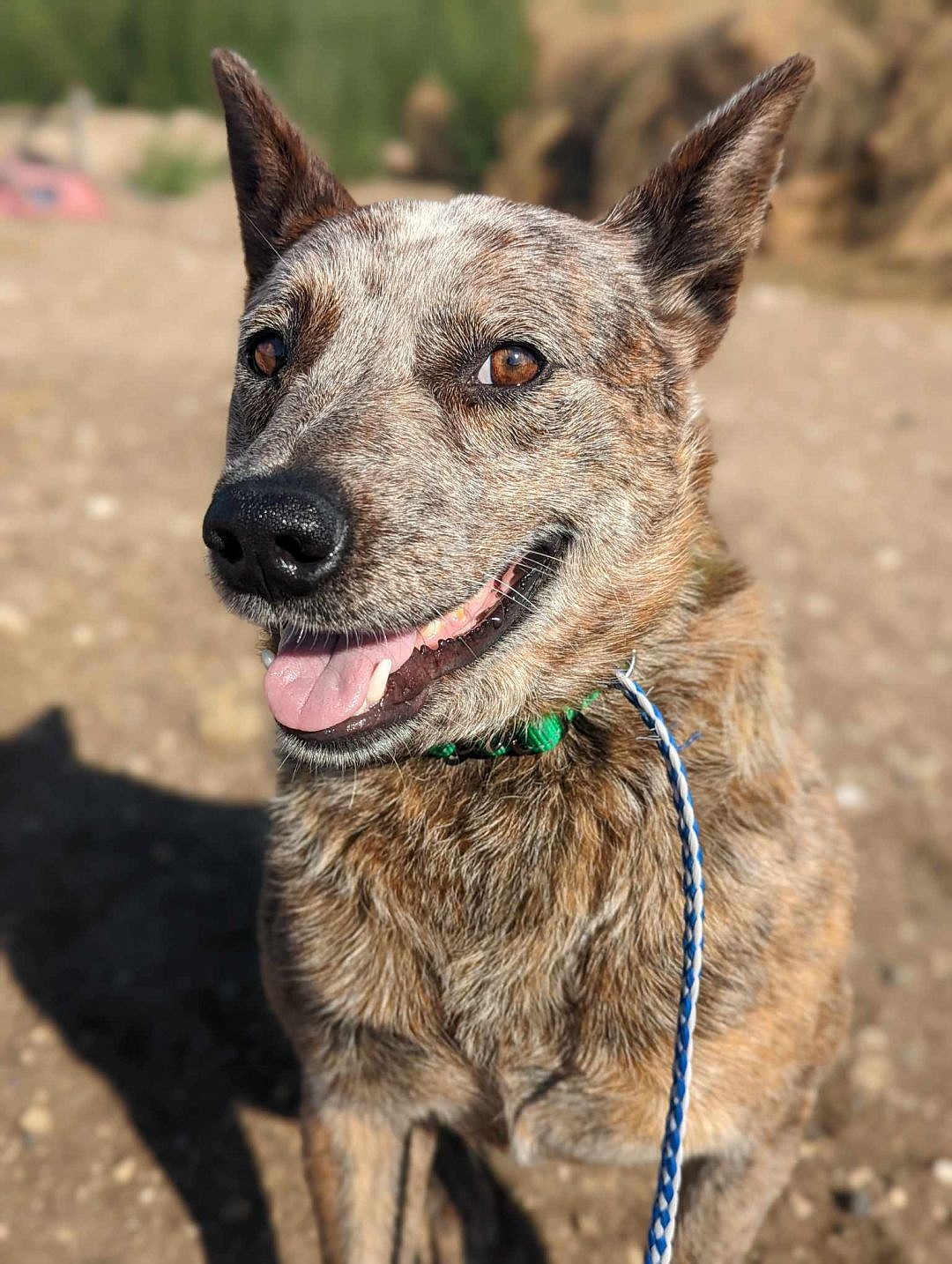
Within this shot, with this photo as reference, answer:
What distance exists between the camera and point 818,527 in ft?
19.7

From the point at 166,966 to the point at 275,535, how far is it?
7.14 feet

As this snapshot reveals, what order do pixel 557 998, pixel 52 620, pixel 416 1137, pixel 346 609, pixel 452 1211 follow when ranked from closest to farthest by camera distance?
1. pixel 346 609
2. pixel 557 998
3. pixel 416 1137
4. pixel 452 1211
5. pixel 52 620

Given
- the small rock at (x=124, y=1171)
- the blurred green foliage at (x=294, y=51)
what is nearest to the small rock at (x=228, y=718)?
the small rock at (x=124, y=1171)

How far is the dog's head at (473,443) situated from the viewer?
73.8 inches

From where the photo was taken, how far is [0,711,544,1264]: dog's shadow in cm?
285

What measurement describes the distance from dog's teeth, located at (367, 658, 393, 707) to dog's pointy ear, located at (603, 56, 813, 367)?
87 centimetres

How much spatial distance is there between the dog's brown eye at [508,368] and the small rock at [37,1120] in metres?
2.25

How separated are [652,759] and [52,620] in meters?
3.42

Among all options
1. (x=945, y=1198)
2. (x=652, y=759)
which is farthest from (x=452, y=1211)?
(x=652, y=759)

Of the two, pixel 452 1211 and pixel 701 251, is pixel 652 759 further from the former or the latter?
pixel 452 1211

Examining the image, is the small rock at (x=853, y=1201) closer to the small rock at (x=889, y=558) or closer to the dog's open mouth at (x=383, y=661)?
the dog's open mouth at (x=383, y=661)

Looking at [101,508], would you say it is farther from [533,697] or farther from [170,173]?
[170,173]

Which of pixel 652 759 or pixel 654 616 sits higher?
pixel 654 616

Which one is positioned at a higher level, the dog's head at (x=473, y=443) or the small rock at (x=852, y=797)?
the dog's head at (x=473, y=443)
